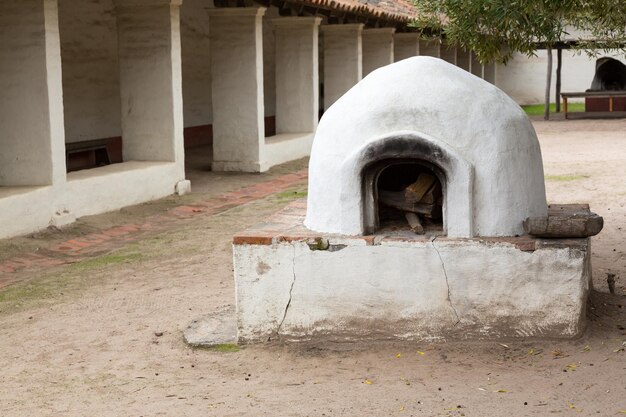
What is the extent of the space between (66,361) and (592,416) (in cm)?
319

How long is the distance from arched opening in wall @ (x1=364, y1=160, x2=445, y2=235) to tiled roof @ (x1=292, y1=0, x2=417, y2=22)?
9.89 metres

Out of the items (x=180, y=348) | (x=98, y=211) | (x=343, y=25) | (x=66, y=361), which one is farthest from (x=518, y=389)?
(x=343, y=25)

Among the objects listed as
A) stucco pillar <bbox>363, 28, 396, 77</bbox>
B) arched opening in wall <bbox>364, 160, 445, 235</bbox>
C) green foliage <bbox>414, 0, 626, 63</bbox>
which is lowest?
arched opening in wall <bbox>364, 160, 445, 235</bbox>

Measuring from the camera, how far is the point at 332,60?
20500 mm

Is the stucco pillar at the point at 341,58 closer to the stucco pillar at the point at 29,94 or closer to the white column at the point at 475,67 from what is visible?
the stucco pillar at the point at 29,94

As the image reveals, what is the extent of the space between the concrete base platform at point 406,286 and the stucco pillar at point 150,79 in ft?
24.3

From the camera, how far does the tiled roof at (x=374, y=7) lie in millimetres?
17123

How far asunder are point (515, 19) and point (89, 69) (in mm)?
9757

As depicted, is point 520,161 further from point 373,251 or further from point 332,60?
point 332,60

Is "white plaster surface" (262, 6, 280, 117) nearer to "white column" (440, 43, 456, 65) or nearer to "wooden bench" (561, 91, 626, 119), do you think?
"white column" (440, 43, 456, 65)

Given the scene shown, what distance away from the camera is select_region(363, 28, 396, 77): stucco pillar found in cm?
2259

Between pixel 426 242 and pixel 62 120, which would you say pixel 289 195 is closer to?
pixel 62 120

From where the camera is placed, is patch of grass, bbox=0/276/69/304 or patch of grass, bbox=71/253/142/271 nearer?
patch of grass, bbox=0/276/69/304

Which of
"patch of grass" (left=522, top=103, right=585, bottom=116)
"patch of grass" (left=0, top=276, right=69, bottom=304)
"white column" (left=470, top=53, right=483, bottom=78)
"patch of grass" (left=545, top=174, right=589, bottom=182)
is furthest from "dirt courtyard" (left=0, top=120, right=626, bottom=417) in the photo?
"white column" (left=470, top=53, right=483, bottom=78)
